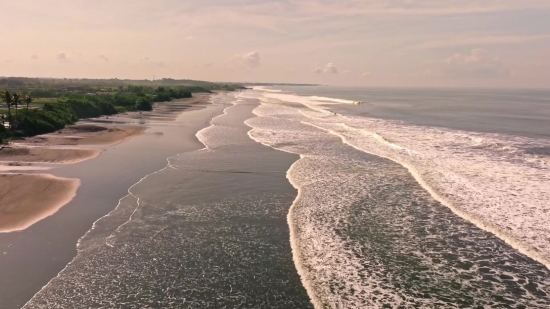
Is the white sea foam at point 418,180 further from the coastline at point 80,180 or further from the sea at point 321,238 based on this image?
the coastline at point 80,180

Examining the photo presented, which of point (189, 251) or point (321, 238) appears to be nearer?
point (189, 251)

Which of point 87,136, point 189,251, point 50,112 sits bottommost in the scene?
point 189,251

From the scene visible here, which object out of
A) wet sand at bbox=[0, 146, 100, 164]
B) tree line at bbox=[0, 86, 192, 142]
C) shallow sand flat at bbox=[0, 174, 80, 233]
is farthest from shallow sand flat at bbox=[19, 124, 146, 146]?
shallow sand flat at bbox=[0, 174, 80, 233]

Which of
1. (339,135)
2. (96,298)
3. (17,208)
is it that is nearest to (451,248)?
(96,298)

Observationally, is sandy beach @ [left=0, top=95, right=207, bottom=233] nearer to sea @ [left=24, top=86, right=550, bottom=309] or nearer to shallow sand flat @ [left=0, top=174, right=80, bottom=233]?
shallow sand flat @ [left=0, top=174, right=80, bottom=233]

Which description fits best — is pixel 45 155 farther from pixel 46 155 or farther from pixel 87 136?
pixel 87 136

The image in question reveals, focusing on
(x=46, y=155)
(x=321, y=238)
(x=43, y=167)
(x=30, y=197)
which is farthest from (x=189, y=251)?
(x=46, y=155)
